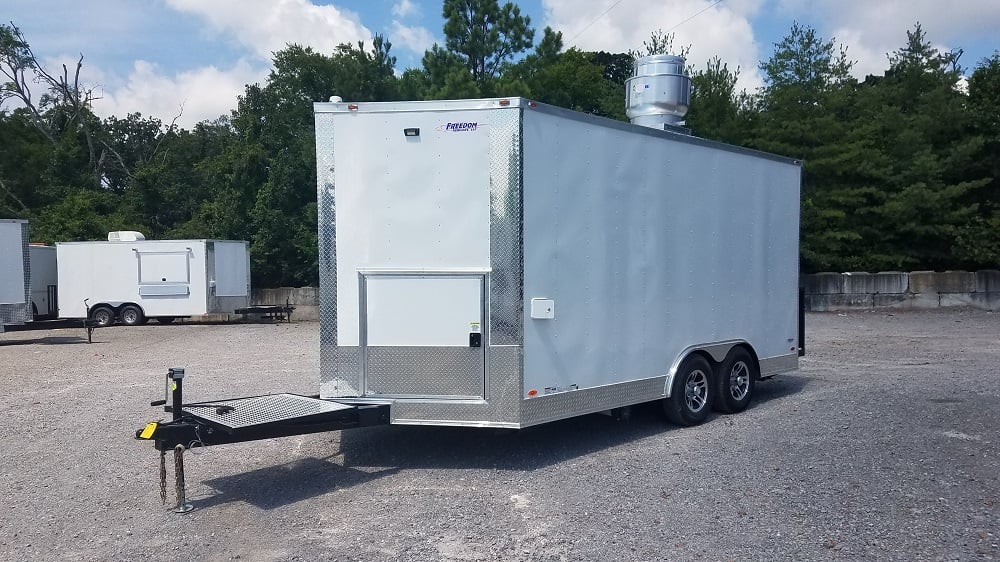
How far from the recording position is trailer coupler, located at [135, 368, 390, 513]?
211 inches

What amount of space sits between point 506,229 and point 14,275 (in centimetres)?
1599

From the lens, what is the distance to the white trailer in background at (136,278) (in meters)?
22.1

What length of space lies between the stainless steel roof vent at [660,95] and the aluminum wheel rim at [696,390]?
273 centimetres

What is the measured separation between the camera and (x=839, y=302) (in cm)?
2191

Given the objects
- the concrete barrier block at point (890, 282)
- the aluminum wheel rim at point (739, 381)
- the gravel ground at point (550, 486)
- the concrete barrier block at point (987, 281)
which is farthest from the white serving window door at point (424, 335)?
the concrete barrier block at point (987, 281)

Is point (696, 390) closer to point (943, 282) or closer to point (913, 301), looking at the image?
point (913, 301)

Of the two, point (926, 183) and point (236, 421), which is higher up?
point (926, 183)

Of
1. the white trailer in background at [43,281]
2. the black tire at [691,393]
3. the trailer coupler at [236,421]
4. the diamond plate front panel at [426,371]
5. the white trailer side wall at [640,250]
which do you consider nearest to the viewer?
the trailer coupler at [236,421]

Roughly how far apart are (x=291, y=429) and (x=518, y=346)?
186cm

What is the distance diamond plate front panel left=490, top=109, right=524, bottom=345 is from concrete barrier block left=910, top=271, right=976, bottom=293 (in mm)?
19194

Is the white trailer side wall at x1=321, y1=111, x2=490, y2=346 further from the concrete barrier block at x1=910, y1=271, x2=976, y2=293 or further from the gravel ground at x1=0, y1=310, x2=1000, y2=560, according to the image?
the concrete barrier block at x1=910, y1=271, x2=976, y2=293

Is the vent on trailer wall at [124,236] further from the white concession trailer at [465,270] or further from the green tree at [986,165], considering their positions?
the green tree at [986,165]

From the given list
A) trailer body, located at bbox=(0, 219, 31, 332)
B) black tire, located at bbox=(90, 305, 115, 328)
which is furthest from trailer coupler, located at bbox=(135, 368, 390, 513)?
black tire, located at bbox=(90, 305, 115, 328)

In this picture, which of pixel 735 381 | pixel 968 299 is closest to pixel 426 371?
pixel 735 381
